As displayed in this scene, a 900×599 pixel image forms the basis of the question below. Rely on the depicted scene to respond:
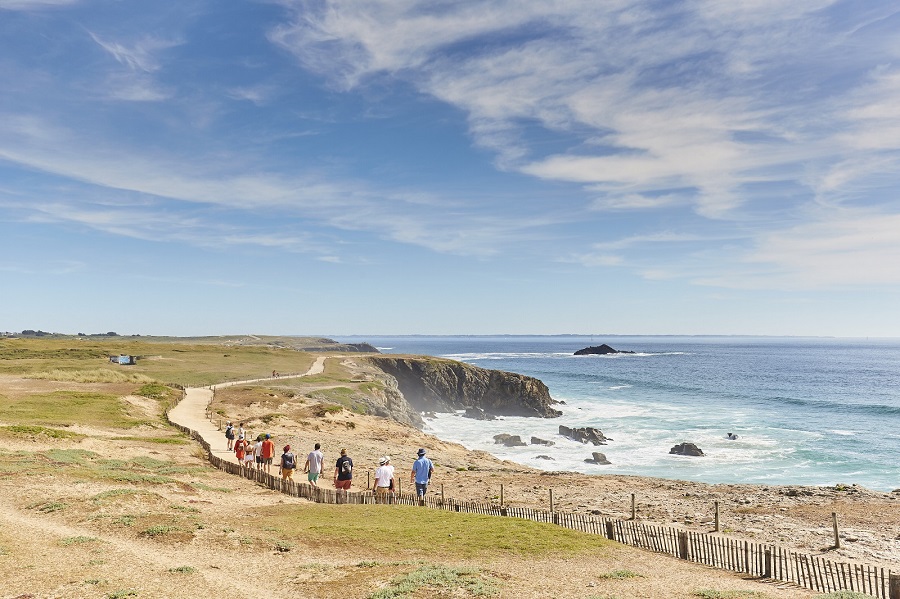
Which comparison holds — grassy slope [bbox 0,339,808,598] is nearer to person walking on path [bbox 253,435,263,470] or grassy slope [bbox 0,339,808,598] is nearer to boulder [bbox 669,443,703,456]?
person walking on path [bbox 253,435,263,470]

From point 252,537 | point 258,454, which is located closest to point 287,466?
point 258,454

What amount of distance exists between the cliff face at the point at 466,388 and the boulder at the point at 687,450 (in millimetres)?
34572

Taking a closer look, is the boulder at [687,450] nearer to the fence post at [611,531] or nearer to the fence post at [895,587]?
the fence post at [611,531]

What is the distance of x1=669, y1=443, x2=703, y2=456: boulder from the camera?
193 ft

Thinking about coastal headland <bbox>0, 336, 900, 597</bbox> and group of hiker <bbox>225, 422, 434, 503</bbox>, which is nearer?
coastal headland <bbox>0, 336, 900, 597</bbox>

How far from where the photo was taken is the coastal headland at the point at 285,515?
15.3 m

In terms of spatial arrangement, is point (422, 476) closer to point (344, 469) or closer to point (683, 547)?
point (344, 469)

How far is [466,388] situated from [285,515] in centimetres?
9032

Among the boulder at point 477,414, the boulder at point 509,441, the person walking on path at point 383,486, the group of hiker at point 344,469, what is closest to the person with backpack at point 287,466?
the group of hiker at point 344,469

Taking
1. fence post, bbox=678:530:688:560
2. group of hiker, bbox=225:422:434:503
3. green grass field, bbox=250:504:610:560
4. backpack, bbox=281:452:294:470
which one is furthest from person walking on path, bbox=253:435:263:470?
fence post, bbox=678:530:688:560

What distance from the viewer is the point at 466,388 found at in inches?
4417

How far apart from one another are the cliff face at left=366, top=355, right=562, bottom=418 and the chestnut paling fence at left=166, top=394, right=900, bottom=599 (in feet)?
237

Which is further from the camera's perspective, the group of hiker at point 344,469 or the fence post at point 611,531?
the group of hiker at point 344,469

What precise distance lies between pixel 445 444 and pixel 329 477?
79.8 ft
